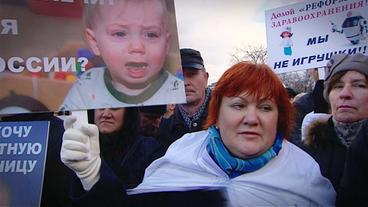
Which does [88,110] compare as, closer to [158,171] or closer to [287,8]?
[158,171]

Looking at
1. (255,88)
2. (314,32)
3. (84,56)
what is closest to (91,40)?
(84,56)

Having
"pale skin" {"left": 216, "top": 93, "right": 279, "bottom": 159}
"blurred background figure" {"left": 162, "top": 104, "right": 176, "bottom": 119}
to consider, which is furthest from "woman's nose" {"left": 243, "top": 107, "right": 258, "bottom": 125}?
"blurred background figure" {"left": 162, "top": 104, "right": 176, "bottom": 119}

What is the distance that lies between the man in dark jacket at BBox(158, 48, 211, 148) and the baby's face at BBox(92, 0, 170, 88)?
19 cm

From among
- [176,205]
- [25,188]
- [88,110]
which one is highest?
[88,110]

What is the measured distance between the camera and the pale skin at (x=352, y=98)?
169 centimetres

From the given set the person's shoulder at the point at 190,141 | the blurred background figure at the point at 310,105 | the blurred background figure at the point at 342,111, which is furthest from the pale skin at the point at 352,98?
the person's shoulder at the point at 190,141

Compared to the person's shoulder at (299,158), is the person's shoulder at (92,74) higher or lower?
higher

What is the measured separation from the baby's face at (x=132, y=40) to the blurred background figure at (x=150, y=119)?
210 mm

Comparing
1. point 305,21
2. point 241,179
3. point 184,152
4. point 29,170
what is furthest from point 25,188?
point 305,21

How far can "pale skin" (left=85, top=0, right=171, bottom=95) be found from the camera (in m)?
1.68

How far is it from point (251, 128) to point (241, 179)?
200 mm

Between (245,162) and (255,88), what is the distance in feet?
0.92

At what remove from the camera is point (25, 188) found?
1.60 metres

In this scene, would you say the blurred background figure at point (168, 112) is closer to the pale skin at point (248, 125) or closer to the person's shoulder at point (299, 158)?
the pale skin at point (248, 125)
